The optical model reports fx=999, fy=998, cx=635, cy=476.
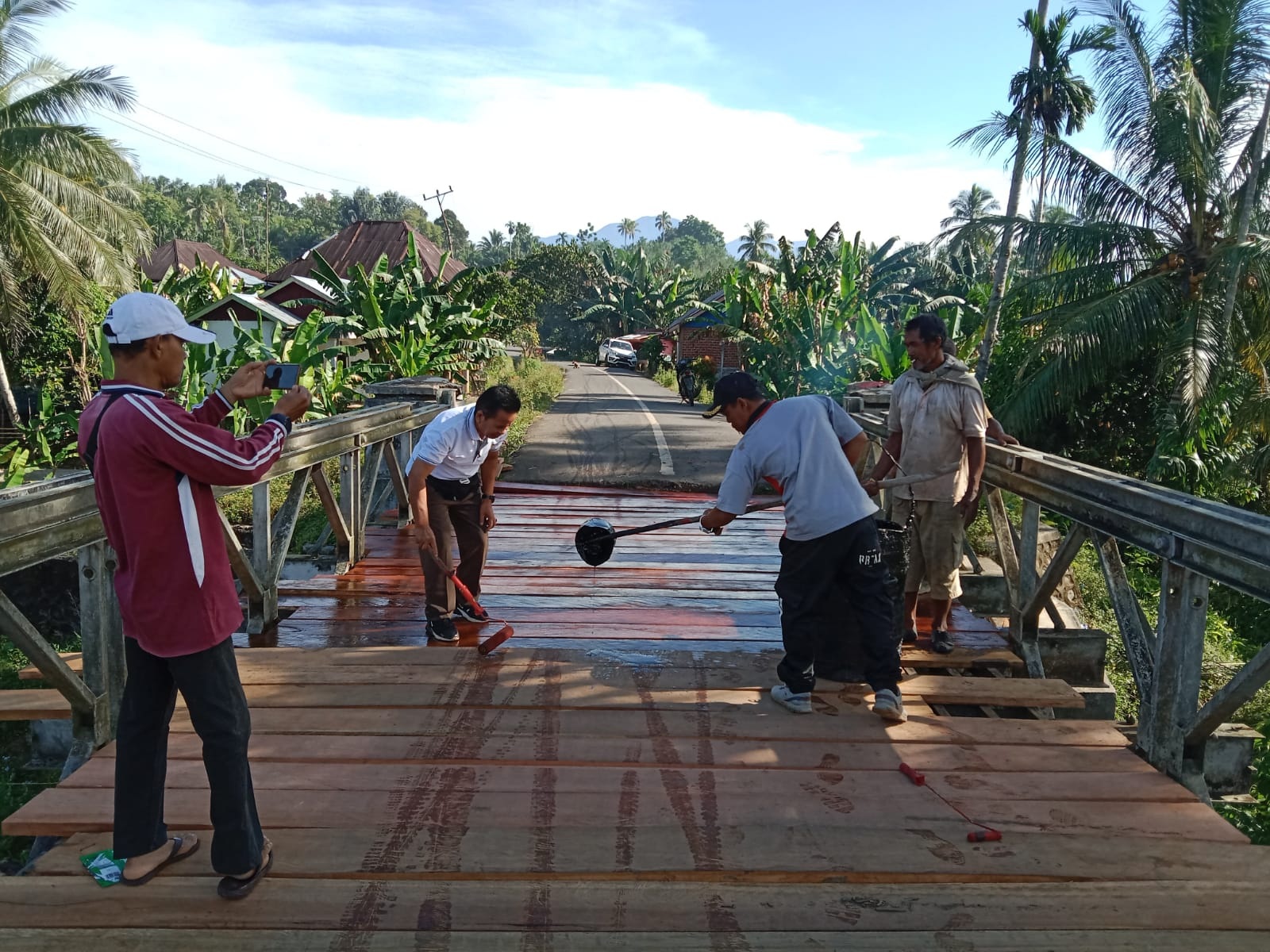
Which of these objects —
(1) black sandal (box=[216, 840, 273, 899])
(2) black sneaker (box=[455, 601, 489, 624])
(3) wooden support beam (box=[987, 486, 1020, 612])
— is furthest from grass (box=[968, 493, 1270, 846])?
(1) black sandal (box=[216, 840, 273, 899])

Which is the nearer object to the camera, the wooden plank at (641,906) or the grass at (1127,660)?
the wooden plank at (641,906)

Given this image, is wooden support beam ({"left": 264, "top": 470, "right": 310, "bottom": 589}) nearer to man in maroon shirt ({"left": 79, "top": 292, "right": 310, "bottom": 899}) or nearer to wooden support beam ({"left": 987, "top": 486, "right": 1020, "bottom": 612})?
man in maroon shirt ({"left": 79, "top": 292, "right": 310, "bottom": 899})

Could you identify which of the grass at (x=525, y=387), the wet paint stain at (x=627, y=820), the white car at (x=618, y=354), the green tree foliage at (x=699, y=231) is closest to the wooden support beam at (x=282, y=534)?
the wet paint stain at (x=627, y=820)

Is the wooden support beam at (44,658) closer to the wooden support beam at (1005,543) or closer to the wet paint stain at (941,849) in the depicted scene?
the wet paint stain at (941,849)

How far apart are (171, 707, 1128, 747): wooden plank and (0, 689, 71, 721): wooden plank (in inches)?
15.7

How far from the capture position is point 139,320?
2.61 meters

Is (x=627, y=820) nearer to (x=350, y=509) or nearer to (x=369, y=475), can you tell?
(x=350, y=509)

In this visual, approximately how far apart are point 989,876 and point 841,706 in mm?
1441

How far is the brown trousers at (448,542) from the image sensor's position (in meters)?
5.42

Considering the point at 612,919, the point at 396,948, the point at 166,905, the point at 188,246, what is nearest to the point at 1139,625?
the point at 612,919

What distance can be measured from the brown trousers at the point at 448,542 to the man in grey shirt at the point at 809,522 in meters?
1.76

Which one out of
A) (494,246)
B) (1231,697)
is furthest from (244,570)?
(494,246)

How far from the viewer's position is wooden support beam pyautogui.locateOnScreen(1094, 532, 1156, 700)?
391 cm

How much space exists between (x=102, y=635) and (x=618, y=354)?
48.6 metres
